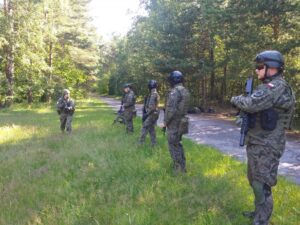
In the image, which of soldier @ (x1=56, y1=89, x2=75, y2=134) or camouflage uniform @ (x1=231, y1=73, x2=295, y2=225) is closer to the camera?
camouflage uniform @ (x1=231, y1=73, x2=295, y2=225)

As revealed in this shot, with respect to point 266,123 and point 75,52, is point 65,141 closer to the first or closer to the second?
point 266,123

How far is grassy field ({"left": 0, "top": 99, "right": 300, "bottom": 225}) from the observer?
5.45m

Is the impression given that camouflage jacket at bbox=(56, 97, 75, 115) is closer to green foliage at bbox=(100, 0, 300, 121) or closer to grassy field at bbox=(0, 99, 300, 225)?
grassy field at bbox=(0, 99, 300, 225)

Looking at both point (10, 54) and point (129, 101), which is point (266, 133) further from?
point (10, 54)

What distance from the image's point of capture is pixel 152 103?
35.1ft

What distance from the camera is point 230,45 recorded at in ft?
62.5

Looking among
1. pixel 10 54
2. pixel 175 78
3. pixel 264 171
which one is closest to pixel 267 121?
pixel 264 171

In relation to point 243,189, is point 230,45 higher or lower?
higher

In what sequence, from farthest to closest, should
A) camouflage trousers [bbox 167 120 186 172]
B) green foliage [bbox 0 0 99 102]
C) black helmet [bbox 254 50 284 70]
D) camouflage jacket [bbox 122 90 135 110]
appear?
green foliage [bbox 0 0 99 102]
camouflage jacket [bbox 122 90 135 110]
camouflage trousers [bbox 167 120 186 172]
black helmet [bbox 254 50 284 70]

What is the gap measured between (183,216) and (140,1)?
31.7 m

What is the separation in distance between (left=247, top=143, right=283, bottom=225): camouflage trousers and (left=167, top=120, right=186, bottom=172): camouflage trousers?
9.41ft

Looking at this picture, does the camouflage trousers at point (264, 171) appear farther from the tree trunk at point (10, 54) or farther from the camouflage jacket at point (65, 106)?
the tree trunk at point (10, 54)

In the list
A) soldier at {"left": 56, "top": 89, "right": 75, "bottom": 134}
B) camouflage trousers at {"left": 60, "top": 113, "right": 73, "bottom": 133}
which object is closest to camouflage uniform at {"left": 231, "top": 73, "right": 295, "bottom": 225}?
soldier at {"left": 56, "top": 89, "right": 75, "bottom": 134}

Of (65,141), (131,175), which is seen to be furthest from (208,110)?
(131,175)
